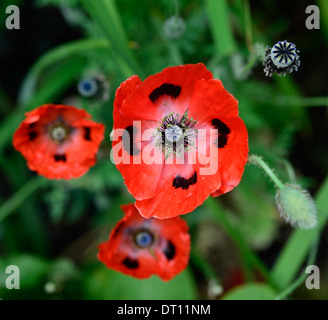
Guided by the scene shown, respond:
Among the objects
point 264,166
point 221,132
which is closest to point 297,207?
point 264,166

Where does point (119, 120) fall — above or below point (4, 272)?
above

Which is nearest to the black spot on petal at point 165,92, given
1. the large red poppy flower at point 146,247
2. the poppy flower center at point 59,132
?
the large red poppy flower at point 146,247

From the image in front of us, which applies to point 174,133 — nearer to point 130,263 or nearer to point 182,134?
point 182,134

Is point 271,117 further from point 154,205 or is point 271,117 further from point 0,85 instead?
point 0,85

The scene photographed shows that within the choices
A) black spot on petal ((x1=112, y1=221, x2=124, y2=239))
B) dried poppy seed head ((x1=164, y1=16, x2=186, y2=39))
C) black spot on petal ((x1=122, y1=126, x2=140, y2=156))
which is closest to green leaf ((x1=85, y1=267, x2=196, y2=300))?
black spot on petal ((x1=112, y1=221, x2=124, y2=239))

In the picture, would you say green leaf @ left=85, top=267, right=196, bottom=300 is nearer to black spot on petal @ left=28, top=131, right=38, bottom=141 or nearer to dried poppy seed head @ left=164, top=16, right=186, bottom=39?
black spot on petal @ left=28, top=131, right=38, bottom=141

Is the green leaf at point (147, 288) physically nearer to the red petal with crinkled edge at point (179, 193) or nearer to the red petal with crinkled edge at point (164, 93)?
the red petal with crinkled edge at point (179, 193)
